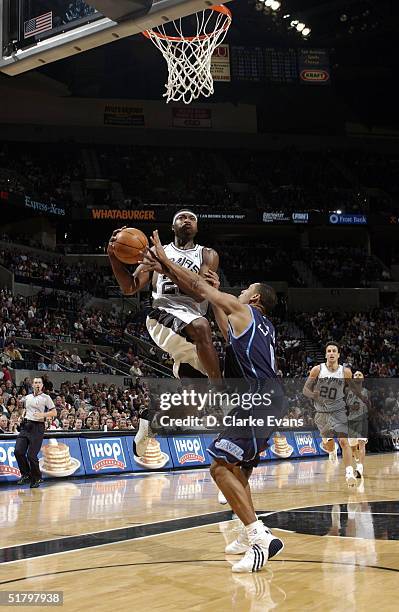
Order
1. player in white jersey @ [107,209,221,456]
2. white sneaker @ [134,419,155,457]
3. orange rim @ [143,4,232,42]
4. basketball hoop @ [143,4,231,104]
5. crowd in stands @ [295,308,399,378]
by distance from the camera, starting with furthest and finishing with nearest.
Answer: crowd in stands @ [295,308,399,378]
basketball hoop @ [143,4,231,104]
orange rim @ [143,4,232,42]
white sneaker @ [134,419,155,457]
player in white jersey @ [107,209,221,456]

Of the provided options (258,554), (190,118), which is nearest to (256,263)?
(190,118)

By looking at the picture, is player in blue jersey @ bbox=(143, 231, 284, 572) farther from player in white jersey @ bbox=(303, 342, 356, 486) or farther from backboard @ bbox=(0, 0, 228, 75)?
player in white jersey @ bbox=(303, 342, 356, 486)

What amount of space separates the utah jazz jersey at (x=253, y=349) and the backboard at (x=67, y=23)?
2.15m

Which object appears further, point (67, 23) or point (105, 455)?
point (105, 455)

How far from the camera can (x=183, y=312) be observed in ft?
19.6

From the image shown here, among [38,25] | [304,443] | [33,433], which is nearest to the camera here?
[38,25]

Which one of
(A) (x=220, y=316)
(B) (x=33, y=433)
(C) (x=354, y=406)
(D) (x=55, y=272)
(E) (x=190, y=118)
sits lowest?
(B) (x=33, y=433)

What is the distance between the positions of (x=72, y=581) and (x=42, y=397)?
6664mm

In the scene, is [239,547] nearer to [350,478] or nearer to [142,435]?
[142,435]

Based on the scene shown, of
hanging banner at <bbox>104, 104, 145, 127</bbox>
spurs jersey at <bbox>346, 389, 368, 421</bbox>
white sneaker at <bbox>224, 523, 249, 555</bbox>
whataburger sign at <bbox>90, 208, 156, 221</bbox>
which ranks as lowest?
white sneaker at <bbox>224, 523, 249, 555</bbox>

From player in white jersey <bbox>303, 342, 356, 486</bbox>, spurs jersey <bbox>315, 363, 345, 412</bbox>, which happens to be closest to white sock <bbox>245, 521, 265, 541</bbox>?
player in white jersey <bbox>303, 342, 356, 486</bbox>

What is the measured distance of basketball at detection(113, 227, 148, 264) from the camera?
17.2 ft

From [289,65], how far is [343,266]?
843 cm

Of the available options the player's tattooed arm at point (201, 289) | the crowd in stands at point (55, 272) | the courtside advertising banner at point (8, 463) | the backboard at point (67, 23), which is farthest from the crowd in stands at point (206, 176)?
the player's tattooed arm at point (201, 289)
